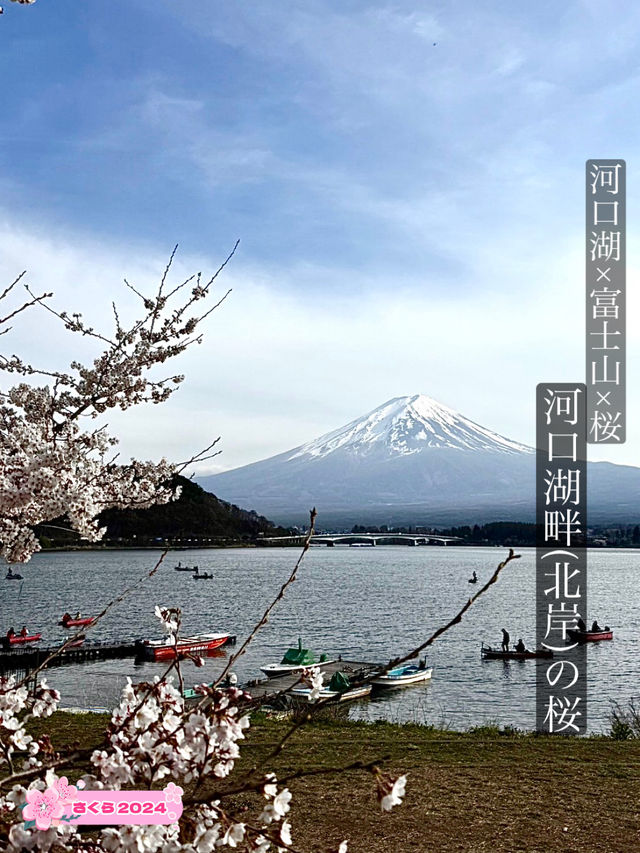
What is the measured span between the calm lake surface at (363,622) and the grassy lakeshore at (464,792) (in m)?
6.56

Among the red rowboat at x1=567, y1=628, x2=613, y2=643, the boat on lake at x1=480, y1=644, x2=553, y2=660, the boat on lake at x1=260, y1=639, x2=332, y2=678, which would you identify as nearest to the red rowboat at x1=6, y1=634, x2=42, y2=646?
the boat on lake at x1=260, y1=639, x2=332, y2=678

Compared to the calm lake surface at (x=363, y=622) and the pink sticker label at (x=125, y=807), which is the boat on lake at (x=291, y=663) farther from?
the pink sticker label at (x=125, y=807)

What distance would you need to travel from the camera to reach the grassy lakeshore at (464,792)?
15.6 feet

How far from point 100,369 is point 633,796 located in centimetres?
493

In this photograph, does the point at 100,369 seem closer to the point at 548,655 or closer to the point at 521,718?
the point at 521,718

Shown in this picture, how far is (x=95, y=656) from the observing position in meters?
22.3

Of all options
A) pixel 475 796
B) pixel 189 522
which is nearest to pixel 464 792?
pixel 475 796

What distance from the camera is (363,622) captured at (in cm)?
3150

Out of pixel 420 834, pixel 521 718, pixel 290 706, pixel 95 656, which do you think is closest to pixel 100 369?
pixel 420 834

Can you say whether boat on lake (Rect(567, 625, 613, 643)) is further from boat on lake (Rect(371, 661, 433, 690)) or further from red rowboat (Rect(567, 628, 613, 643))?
boat on lake (Rect(371, 661, 433, 690))

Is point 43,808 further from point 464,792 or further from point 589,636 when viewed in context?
point 589,636

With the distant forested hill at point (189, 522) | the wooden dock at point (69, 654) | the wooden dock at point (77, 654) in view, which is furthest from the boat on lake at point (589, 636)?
the distant forested hill at point (189, 522)

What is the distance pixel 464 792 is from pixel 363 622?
26308 mm

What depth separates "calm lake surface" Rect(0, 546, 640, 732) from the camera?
16.7m
